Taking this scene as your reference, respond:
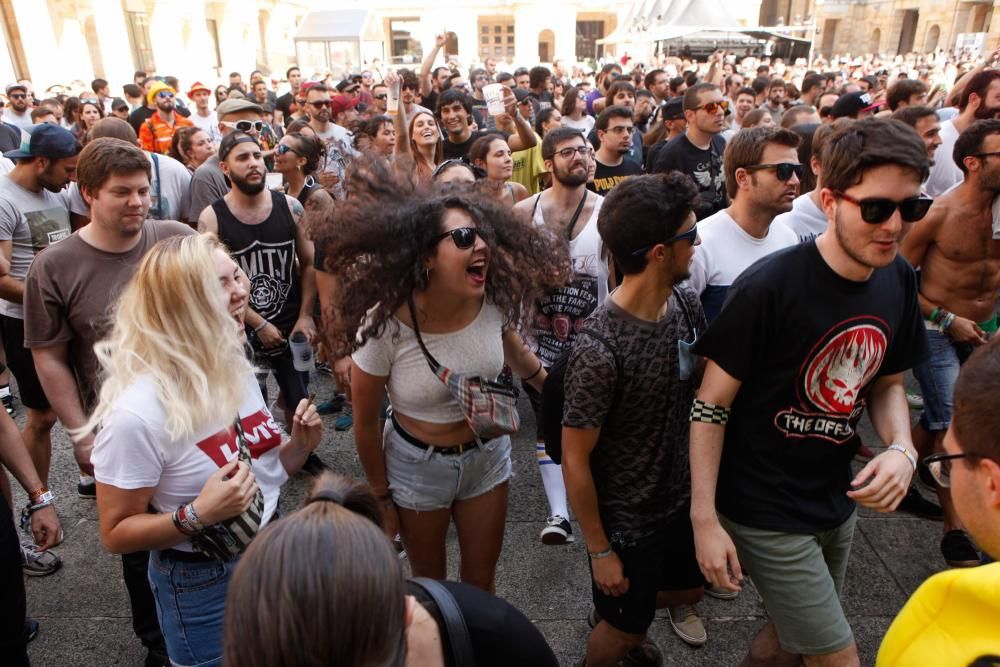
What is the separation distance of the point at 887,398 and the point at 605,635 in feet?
4.08

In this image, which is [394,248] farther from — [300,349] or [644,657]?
[300,349]

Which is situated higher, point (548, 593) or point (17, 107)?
point (17, 107)

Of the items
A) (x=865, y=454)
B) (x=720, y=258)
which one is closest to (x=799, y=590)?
(x=720, y=258)

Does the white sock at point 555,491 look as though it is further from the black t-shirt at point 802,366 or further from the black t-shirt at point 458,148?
the black t-shirt at point 458,148

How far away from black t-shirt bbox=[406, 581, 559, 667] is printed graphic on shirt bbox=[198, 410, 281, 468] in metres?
0.88

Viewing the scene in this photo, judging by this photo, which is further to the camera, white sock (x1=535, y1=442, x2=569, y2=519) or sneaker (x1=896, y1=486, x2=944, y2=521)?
sneaker (x1=896, y1=486, x2=944, y2=521)

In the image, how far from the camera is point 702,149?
18.2 ft

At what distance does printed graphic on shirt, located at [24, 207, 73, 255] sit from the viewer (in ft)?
13.1

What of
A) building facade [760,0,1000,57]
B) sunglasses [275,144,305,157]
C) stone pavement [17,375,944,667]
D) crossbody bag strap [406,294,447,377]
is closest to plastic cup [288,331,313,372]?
stone pavement [17,375,944,667]

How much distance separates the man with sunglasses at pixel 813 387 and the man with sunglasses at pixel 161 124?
916 centimetres

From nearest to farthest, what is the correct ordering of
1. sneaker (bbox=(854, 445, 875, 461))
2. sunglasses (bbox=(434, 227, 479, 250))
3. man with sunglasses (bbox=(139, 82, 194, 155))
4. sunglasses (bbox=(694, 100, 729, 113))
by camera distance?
1. sunglasses (bbox=(434, 227, 479, 250))
2. sneaker (bbox=(854, 445, 875, 461))
3. sunglasses (bbox=(694, 100, 729, 113))
4. man with sunglasses (bbox=(139, 82, 194, 155))

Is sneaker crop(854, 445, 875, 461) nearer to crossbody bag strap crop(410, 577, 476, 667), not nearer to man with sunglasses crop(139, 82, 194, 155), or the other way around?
crossbody bag strap crop(410, 577, 476, 667)

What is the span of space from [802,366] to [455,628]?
4.26 feet

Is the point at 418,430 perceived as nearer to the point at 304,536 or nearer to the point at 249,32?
the point at 304,536
